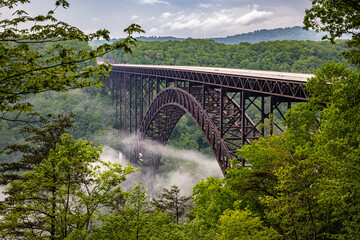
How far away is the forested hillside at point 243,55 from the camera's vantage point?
79125 mm

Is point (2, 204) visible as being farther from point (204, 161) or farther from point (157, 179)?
point (204, 161)

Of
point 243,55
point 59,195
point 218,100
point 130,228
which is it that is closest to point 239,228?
point 130,228

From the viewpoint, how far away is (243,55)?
91562 mm

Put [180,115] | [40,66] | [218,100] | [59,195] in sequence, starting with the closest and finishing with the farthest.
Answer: [40,66] → [59,195] → [218,100] → [180,115]

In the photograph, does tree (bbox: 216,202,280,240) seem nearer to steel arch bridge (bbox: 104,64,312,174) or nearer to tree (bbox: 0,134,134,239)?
tree (bbox: 0,134,134,239)

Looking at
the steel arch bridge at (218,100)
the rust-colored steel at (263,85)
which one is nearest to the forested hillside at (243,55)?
the steel arch bridge at (218,100)

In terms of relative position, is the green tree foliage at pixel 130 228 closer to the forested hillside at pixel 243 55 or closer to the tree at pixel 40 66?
the tree at pixel 40 66

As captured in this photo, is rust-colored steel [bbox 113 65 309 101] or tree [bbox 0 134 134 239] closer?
tree [bbox 0 134 134 239]

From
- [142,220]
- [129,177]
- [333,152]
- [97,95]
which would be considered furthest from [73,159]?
[97,95]

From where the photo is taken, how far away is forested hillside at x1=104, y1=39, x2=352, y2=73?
7912cm

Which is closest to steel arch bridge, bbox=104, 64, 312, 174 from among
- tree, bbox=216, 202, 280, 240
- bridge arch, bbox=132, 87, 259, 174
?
bridge arch, bbox=132, 87, 259, 174

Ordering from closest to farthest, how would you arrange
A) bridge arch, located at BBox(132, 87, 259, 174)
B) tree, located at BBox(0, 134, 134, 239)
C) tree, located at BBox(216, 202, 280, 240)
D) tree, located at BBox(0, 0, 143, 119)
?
1. tree, located at BBox(0, 0, 143, 119)
2. tree, located at BBox(0, 134, 134, 239)
3. tree, located at BBox(216, 202, 280, 240)
4. bridge arch, located at BBox(132, 87, 259, 174)

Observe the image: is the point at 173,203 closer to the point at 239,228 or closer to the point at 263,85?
the point at 263,85

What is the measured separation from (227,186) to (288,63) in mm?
68081
